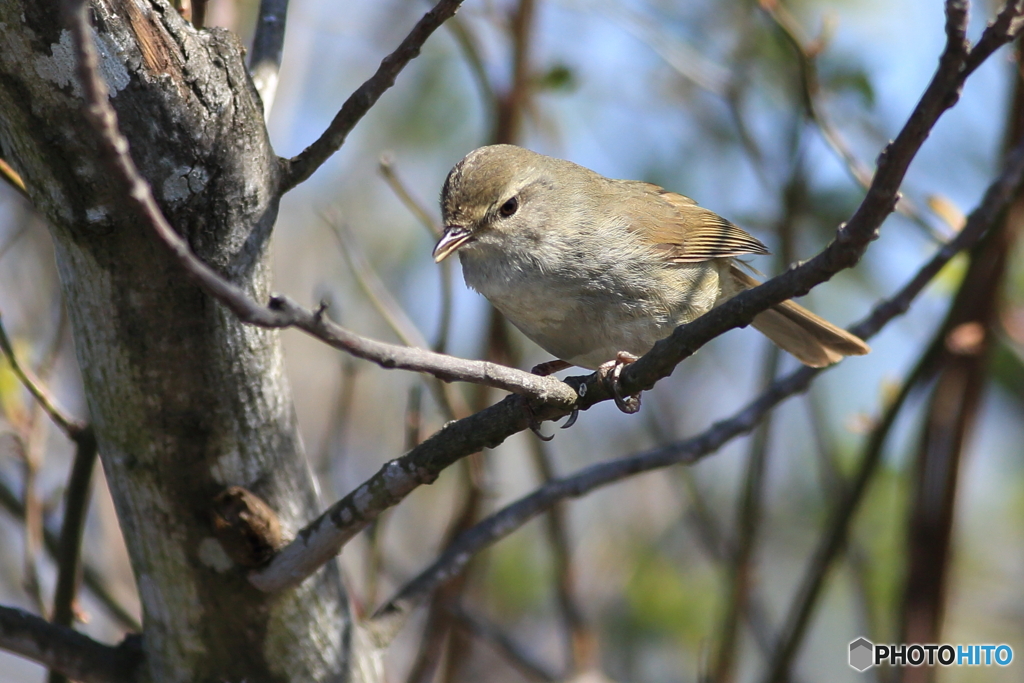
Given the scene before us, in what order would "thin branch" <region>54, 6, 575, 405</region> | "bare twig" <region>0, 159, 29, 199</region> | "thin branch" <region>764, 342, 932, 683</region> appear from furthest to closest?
"thin branch" <region>764, 342, 932, 683</region>
"bare twig" <region>0, 159, 29, 199</region>
"thin branch" <region>54, 6, 575, 405</region>

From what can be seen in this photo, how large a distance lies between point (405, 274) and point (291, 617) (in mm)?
3902

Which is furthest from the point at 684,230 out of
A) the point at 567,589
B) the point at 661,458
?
the point at 567,589

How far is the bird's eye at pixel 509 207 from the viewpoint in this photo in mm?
3395

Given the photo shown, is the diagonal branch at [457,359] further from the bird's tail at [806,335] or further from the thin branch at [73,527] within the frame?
the bird's tail at [806,335]

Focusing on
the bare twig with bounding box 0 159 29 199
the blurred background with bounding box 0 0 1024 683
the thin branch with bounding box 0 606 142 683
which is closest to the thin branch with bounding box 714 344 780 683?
the blurred background with bounding box 0 0 1024 683

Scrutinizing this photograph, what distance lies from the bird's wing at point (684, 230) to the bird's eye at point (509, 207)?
0.45m

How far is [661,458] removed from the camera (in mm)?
2762

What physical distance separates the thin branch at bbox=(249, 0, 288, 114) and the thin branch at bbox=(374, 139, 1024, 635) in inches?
51.5

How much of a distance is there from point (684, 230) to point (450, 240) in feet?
3.41

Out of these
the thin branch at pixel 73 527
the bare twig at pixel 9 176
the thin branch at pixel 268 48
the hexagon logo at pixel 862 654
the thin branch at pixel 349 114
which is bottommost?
the thin branch at pixel 73 527

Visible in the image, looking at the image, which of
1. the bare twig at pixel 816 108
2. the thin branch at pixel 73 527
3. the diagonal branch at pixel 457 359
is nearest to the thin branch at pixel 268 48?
the diagonal branch at pixel 457 359

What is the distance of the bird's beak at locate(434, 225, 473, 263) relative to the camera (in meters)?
3.13

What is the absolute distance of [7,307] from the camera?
14.3 feet

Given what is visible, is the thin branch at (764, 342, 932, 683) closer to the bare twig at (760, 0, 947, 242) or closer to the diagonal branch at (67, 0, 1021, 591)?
the bare twig at (760, 0, 947, 242)
